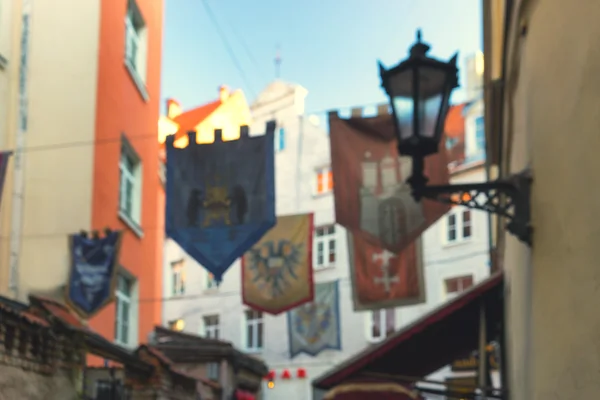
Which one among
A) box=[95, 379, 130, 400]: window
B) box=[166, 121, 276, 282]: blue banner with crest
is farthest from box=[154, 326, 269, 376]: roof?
box=[166, 121, 276, 282]: blue banner with crest

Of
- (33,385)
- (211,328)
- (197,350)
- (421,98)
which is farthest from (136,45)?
(211,328)

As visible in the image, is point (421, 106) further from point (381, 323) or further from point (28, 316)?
point (381, 323)

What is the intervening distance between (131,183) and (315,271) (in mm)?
16817

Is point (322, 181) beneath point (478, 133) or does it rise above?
beneath

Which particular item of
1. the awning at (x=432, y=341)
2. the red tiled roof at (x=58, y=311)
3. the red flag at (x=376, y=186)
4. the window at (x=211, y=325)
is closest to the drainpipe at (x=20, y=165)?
the red tiled roof at (x=58, y=311)

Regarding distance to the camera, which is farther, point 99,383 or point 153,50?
point 153,50

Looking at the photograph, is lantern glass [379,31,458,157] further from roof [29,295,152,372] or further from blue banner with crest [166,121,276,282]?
roof [29,295,152,372]

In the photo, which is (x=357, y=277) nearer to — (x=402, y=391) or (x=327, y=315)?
(x=402, y=391)

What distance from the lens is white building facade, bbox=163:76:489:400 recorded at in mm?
29531

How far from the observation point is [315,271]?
3272 centimetres

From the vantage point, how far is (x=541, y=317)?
4805mm

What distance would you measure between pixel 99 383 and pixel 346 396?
429cm

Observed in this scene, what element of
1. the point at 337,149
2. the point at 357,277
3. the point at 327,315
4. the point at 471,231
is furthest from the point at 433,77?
the point at 471,231

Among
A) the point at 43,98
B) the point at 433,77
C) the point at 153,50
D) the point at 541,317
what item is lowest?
the point at 541,317
